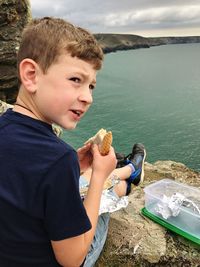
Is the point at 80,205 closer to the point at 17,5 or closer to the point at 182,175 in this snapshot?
the point at 182,175

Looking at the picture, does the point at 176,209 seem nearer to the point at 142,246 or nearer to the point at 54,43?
the point at 142,246

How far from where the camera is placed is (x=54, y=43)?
7.07 feet

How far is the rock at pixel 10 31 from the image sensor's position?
11.3 meters

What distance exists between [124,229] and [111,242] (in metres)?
0.29

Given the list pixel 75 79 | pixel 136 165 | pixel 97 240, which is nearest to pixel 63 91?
pixel 75 79

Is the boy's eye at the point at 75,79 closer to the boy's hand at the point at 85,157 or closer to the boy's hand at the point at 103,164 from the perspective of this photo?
the boy's hand at the point at 103,164

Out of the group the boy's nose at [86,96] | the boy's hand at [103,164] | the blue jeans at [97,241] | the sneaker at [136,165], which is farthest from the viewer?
the sneaker at [136,165]

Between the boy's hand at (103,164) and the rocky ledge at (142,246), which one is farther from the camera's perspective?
the rocky ledge at (142,246)

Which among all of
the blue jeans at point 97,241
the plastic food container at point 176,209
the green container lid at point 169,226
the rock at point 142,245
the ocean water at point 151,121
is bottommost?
the ocean water at point 151,121

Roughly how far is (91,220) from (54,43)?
3.87 feet

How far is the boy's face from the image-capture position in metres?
2.15

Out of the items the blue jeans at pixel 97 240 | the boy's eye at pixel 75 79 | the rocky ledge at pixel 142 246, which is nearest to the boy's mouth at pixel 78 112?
the boy's eye at pixel 75 79

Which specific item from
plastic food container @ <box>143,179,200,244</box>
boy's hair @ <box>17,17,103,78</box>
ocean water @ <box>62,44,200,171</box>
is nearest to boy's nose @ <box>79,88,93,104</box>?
boy's hair @ <box>17,17,103,78</box>

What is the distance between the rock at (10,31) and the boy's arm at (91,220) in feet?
31.2
